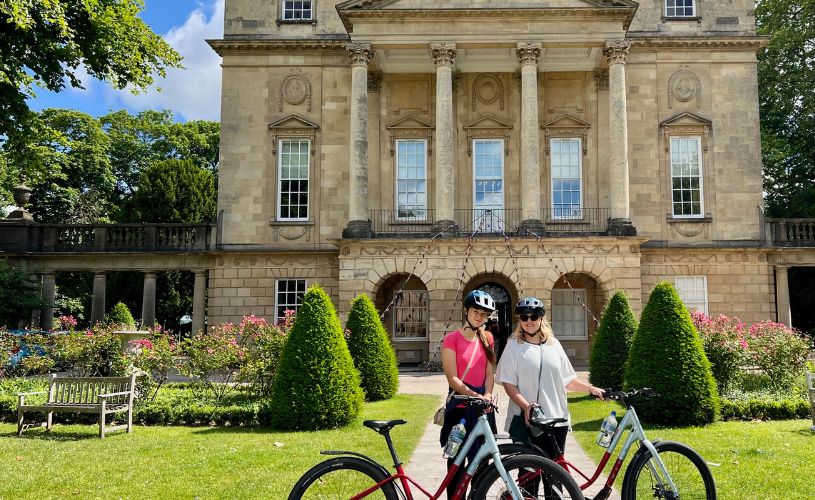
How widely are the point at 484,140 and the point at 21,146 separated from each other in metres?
16.5

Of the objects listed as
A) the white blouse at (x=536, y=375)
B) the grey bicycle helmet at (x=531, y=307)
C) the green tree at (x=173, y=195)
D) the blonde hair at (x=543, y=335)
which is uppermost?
the green tree at (x=173, y=195)

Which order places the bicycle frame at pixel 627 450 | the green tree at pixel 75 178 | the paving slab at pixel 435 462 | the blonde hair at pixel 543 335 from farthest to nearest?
the green tree at pixel 75 178, the paving slab at pixel 435 462, the blonde hair at pixel 543 335, the bicycle frame at pixel 627 450

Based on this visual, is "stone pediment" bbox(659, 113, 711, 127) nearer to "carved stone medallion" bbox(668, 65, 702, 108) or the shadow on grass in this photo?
"carved stone medallion" bbox(668, 65, 702, 108)

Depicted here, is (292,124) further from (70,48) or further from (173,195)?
(173,195)

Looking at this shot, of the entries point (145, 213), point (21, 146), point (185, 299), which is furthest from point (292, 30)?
point (185, 299)

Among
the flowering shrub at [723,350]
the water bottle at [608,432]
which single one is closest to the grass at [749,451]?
the water bottle at [608,432]

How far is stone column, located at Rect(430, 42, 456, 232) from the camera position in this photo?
24375mm

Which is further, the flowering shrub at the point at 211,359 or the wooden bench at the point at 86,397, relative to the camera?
the flowering shrub at the point at 211,359

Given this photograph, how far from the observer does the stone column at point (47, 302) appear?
88.1ft

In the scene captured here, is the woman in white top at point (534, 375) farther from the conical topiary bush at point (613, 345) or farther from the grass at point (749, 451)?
the conical topiary bush at point (613, 345)

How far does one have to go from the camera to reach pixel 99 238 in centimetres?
2789

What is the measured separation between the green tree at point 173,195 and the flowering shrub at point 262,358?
24896mm

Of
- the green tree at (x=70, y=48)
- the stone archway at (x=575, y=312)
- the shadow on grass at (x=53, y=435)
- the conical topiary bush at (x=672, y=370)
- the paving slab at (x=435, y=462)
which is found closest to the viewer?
the paving slab at (x=435, y=462)

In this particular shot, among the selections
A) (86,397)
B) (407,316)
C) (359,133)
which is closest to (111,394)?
(86,397)
